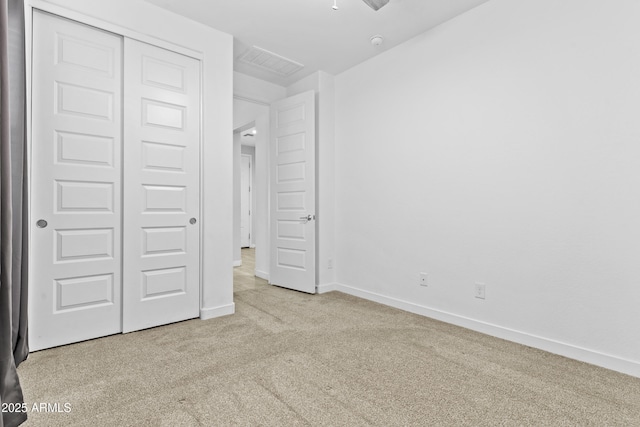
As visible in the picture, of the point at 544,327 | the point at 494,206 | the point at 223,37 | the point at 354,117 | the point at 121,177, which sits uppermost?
the point at 223,37

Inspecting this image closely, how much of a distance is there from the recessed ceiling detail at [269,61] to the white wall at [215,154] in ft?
1.43

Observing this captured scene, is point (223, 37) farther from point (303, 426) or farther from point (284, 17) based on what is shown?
point (303, 426)

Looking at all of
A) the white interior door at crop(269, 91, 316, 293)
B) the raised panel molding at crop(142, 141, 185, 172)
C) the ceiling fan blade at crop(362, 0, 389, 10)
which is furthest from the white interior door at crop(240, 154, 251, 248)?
the ceiling fan blade at crop(362, 0, 389, 10)

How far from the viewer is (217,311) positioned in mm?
2973

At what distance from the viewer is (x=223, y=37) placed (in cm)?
306

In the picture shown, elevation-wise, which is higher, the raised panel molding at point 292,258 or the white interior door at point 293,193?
the white interior door at point 293,193

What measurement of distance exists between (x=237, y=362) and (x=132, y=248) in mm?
1318

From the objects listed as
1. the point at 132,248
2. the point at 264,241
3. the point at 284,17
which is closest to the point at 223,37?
the point at 284,17

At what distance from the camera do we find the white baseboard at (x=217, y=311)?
290 cm

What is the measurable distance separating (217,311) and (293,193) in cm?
170

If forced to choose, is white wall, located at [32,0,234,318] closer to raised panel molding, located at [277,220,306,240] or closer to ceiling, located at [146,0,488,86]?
ceiling, located at [146,0,488,86]

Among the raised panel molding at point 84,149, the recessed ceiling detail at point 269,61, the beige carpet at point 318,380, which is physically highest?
the recessed ceiling detail at point 269,61

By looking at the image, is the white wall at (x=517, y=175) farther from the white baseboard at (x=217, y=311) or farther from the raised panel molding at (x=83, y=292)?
the raised panel molding at (x=83, y=292)

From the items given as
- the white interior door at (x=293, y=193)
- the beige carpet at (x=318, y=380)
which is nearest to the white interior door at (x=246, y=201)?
the white interior door at (x=293, y=193)
